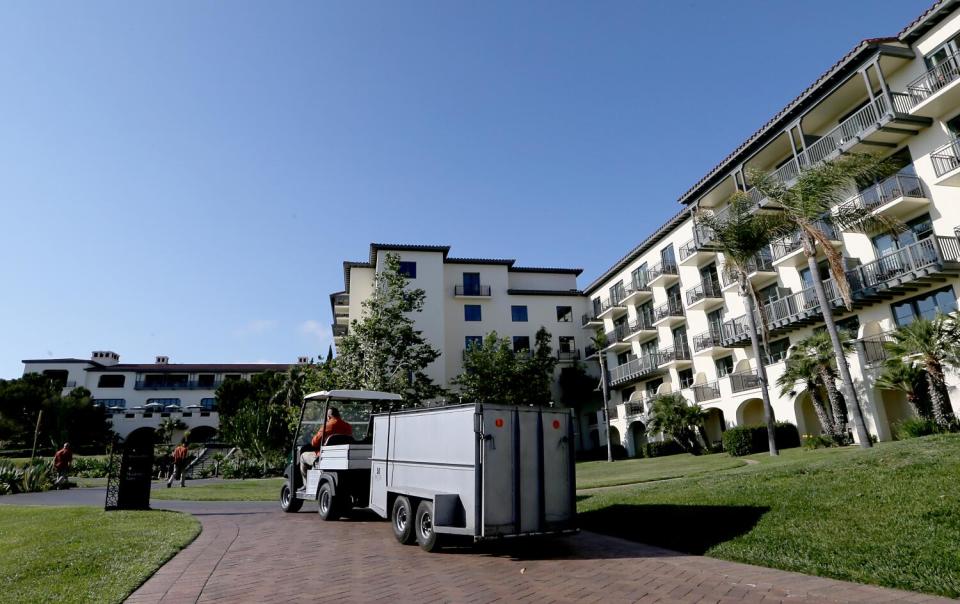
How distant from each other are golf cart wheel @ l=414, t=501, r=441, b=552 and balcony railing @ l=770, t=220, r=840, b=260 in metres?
22.5

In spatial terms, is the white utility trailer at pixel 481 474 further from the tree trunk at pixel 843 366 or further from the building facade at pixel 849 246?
the building facade at pixel 849 246

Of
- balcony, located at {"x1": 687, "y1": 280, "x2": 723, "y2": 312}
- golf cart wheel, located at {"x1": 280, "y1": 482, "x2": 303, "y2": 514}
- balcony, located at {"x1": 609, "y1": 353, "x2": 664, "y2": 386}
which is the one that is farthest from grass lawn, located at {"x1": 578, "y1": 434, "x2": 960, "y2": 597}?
balcony, located at {"x1": 609, "y1": 353, "x2": 664, "y2": 386}

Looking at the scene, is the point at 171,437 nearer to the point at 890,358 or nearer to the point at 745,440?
the point at 745,440

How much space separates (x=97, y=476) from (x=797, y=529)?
1560 inches

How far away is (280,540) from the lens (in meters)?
8.80

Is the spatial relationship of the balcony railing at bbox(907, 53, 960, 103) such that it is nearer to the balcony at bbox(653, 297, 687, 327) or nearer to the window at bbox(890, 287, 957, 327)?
the window at bbox(890, 287, 957, 327)

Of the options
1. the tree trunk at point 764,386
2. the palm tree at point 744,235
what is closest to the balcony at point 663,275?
the tree trunk at point 764,386

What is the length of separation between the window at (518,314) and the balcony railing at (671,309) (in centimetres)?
1458

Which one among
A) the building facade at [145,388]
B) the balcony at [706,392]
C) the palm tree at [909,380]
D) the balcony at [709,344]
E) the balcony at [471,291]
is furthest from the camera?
the building facade at [145,388]

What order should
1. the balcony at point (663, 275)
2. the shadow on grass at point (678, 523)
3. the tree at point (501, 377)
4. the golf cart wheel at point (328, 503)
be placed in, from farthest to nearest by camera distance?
the tree at point (501, 377), the balcony at point (663, 275), the golf cart wheel at point (328, 503), the shadow on grass at point (678, 523)

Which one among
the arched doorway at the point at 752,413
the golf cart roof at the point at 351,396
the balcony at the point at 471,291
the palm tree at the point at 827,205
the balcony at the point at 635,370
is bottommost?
the golf cart roof at the point at 351,396

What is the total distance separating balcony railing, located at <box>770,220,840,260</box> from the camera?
23.9 m

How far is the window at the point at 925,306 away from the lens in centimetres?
→ 1933

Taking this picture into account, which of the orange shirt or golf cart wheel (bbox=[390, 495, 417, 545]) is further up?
the orange shirt
